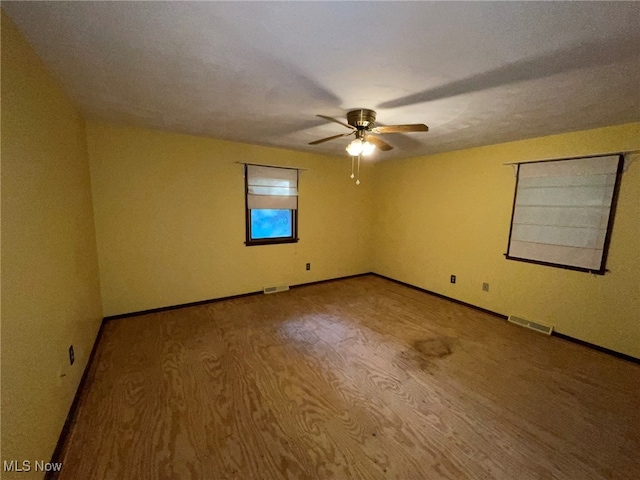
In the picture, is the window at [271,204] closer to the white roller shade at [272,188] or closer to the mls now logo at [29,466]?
the white roller shade at [272,188]

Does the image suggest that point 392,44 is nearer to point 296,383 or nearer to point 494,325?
point 296,383

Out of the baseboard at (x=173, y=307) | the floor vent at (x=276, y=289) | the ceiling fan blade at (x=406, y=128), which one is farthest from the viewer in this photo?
the floor vent at (x=276, y=289)

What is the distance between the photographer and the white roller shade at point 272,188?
379cm

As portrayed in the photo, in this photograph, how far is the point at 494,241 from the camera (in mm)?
3461

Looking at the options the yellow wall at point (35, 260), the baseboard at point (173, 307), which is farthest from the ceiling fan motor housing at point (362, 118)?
the baseboard at point (173, 307)

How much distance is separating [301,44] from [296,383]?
228cm

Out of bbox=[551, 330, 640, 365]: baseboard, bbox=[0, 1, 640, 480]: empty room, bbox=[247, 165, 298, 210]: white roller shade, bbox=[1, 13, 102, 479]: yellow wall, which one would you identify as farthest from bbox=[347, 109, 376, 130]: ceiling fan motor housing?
bbox=[551, 330, 640, 365]: baseboard

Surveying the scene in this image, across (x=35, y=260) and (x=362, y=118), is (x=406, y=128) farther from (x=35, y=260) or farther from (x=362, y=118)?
(x=35, y=260)

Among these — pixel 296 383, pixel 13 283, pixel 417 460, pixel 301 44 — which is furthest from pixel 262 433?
pixel 301 44

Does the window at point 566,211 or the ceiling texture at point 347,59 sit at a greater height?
the ceiling texture at point 347,59

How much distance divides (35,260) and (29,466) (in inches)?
36.8

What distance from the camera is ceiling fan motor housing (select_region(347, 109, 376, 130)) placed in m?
2.22

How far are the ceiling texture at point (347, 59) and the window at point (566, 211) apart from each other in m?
0.47

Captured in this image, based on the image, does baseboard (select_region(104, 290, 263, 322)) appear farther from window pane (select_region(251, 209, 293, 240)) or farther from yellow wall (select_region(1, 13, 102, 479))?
yellow wall (select_region(1, 13, 102, 479))
